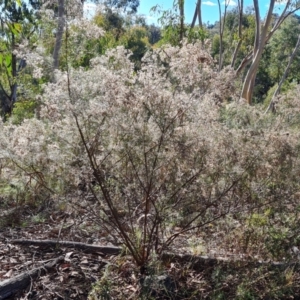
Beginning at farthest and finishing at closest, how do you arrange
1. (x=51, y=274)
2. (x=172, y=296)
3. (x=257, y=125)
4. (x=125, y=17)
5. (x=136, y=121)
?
(x=125, y=17) < (x=257, y=125) < (x=51, y=274) < (x=172, y=296) < (x=136, y=121)

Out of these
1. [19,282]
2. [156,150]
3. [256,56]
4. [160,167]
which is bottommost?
[19,282]

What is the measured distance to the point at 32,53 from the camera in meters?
2.71

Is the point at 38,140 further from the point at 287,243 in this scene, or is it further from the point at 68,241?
the point at 287,243

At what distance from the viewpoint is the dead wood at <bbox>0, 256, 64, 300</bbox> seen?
2.79 meters

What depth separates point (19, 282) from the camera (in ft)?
9.47

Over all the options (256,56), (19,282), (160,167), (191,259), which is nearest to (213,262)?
(191,259)

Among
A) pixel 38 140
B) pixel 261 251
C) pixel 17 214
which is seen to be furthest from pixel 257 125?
pixel 17 214

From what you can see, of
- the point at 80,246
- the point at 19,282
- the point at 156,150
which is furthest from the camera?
the point at 80,246

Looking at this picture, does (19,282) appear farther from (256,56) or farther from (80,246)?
(256,56)

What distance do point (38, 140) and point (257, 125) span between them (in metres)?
1.61

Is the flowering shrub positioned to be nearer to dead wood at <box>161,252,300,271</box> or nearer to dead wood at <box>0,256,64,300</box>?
dead wood at <box>161,252,300,271</box>

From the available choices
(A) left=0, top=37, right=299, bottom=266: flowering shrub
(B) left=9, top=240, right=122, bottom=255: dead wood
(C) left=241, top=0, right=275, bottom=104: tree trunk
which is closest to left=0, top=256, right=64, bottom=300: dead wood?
(B) left=9, top=240, right=122, bottom=255: dead wood

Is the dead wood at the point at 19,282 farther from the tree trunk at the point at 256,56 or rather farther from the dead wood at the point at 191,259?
the tree trunk at the point at 256,56

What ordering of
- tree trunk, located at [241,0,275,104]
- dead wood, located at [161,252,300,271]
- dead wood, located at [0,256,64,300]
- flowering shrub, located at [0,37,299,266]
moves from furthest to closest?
tree trunk, located at [241,0,275,104] → dead wood, located at [161,252,300,271] → dead wood, located at [0,256,64,300] → flowering shrub, located at [0,37,299,266]
